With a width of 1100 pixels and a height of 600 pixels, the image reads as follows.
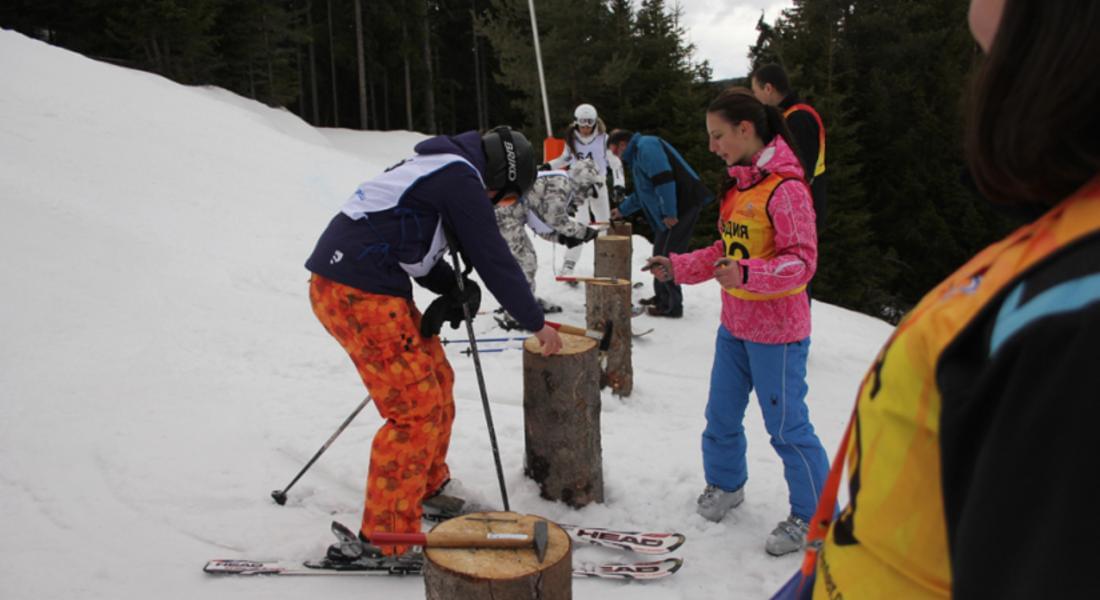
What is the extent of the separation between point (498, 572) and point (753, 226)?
6.31ft

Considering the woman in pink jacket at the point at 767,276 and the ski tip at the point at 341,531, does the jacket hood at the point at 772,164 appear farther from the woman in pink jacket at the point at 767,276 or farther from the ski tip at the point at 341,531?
the ski tip at the point at 341,531

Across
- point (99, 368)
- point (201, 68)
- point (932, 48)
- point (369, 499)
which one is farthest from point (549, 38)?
point (369, 499)

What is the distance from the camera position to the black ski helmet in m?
3.42

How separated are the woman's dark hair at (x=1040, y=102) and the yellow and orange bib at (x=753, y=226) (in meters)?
2.43

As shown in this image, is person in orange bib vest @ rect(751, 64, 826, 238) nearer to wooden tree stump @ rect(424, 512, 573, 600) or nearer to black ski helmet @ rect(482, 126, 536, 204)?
black ski helmet @ rect(482, 126, 536, 204)

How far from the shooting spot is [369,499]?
11.0 feet

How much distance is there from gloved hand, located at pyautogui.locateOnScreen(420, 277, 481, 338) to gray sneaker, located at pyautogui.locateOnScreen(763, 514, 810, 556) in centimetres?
190

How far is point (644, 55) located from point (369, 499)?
22963 millimetres

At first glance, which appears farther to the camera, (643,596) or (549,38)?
(549,38)

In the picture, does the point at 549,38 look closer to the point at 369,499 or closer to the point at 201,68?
the point at 201,68

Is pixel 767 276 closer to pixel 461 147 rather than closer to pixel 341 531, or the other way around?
pixel 461 147

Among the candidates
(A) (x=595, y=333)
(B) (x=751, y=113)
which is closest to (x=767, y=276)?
(B) (x=751, y=113)

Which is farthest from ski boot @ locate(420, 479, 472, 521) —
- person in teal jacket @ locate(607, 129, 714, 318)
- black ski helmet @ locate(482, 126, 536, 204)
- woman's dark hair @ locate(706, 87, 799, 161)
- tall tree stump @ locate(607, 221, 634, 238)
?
tall tree stump @ locate(607, 221, 634, 238)

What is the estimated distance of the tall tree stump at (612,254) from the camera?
807 centimetres
